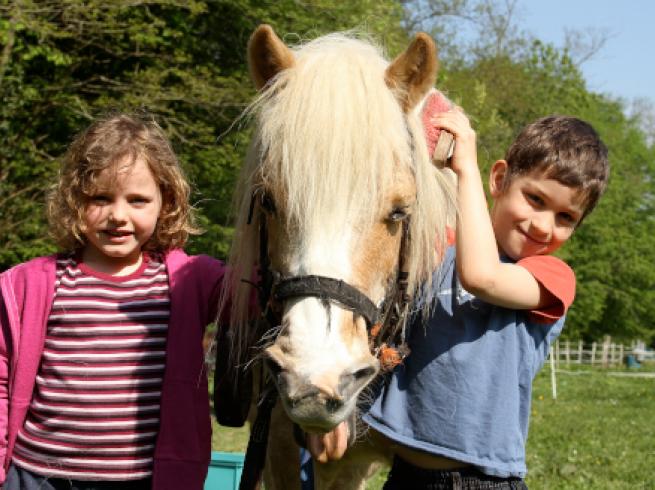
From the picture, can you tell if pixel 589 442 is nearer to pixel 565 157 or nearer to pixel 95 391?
pixel 565 157

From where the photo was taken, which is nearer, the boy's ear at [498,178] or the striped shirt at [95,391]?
the striped shirt at [95,391]

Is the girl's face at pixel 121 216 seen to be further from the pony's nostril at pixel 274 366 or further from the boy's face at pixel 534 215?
the boy's face at pixel 534 215

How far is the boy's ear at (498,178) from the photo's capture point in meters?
2.78

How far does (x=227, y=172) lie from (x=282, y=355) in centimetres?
1157

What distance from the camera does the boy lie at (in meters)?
2.50

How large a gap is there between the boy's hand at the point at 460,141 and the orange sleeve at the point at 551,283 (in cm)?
33

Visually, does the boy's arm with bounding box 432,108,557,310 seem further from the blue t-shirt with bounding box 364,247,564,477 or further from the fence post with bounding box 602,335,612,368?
the fence post with bounding box 602,335,612,368

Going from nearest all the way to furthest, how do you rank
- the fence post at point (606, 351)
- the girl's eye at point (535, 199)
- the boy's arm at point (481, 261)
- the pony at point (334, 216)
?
the pony at point (334, 216), the boy's arm at point (481, 261), the girl's eye at point (535, 199), the fence post at point (606, 351)

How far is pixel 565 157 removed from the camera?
8.52ft

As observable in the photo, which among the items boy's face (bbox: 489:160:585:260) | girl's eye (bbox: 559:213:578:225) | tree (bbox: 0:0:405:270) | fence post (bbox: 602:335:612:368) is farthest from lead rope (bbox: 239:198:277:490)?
fence post (bbox: 602:335:612:368)

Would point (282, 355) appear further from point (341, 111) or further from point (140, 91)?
point (140, 91)

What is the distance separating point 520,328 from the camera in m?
2.61

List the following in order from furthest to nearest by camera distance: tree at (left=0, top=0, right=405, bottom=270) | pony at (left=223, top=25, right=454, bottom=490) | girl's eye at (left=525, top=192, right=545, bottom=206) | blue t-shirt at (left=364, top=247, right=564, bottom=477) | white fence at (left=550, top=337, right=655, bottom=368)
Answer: white fence at (left=550, top=337, right=655, bottom=368)
tree at (left=0, top=0, right=405, bottom=270)
girl's eye at (left=525, top=192, right=545, bottom=206)
blue t-shirt at (left=364, top=247, right=564, bottom=477)
pony at (left=223, top=25, right=454, bottom=490)

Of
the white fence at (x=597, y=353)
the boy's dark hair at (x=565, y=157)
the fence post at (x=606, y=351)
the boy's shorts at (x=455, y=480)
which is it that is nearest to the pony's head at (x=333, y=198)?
the boy's dark hair at (x=565, y=157)
